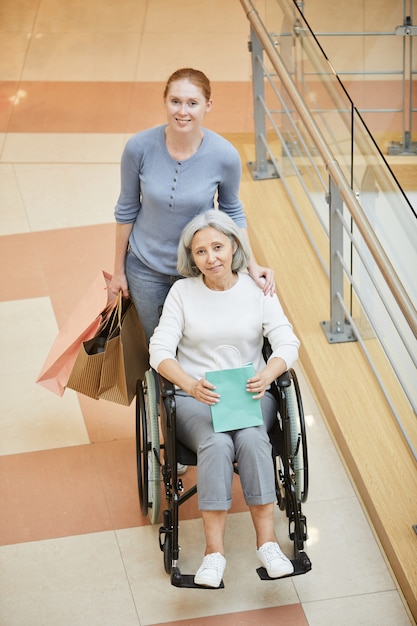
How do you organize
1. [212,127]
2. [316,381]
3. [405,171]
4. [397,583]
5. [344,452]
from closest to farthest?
[397,583] → [344,452] → [316,381] → [405,171] → [212,127]

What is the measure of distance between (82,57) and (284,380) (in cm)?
431

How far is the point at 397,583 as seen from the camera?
2971 millimetres

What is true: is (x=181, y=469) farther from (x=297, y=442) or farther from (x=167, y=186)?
(x=167, y=186)

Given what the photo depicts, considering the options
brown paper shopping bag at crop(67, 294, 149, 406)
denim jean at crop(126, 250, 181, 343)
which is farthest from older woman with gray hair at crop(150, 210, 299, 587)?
brown paper shopping bag at crop(67, 294, 149, 406)

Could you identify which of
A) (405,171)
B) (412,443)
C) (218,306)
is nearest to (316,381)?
(412,443)

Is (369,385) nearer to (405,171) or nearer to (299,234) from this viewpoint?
(299,234)

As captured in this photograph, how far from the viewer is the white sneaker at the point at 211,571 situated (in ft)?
9.05

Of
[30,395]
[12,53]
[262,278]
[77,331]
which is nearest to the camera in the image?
[262,278]

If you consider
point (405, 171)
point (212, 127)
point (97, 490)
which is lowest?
point (97, 490)

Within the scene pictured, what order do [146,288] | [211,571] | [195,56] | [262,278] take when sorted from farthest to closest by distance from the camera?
[195,56] → [146,288] → [262,278] → [211,571]

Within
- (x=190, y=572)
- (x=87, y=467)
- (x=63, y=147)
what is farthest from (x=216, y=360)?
(x=63, y=147)

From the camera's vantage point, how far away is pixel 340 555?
10.1 feet

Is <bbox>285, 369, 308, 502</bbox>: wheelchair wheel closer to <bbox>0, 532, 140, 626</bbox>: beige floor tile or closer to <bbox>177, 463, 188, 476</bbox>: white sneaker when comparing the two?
<bbox>177, 463, 188, 476</bbox>: white sneaker

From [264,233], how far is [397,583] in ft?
6.06
